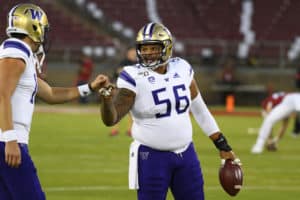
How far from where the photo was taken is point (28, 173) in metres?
6.03

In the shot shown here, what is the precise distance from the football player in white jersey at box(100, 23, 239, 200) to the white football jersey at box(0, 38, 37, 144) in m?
0.75

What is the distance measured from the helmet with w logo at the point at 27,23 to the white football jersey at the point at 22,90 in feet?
0.27

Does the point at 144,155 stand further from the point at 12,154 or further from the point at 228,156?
the point at 12,154

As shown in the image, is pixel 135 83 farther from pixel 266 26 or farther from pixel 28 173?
pixel 266 26

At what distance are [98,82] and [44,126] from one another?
45.3 feet

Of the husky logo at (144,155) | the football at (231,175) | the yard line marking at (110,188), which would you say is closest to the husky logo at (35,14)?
the husky logo at (144,155)

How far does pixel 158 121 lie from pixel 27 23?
4.03ft

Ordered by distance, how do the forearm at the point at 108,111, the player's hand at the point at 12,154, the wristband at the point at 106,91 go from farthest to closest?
the forearm at the point at 108,111 < the wristband at the point at 106,91 < the player's hand at the point at 12,154

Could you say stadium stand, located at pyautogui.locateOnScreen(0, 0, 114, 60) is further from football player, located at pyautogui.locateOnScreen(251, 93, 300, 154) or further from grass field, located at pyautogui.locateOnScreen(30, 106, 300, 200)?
football player, located at pyautogui.locateOnScreen(251, 93, 300, 154)

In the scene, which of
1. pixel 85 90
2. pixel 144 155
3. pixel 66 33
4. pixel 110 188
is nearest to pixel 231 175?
pixel 144 155

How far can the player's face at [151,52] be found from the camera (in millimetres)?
6848

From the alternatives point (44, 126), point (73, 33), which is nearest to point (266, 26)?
point (73, 33)

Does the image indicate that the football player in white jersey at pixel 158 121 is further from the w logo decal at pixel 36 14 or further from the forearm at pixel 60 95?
the w logo decal at pixel 36 14

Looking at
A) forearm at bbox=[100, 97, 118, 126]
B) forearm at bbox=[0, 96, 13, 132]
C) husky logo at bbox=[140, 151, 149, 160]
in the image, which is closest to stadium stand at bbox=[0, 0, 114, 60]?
husky logo at bbox=[140, 151, 149, 160]
